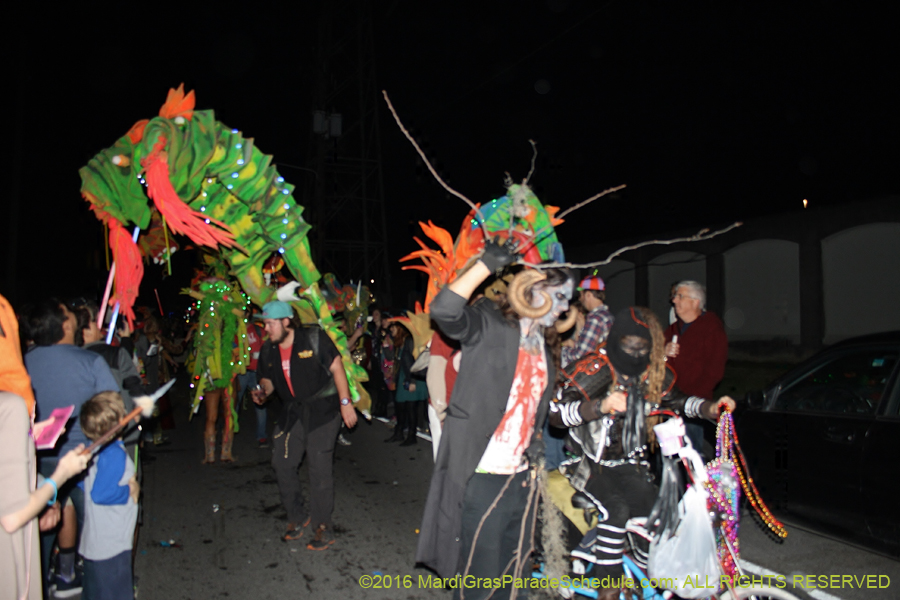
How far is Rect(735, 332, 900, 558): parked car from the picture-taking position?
407 cm

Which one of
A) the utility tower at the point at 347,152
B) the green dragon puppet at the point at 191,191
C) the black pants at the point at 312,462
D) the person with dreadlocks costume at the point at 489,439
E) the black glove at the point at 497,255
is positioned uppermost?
the utility tower at the point at 347,152

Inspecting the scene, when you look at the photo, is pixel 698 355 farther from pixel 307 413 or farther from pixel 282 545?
pixel 282 545

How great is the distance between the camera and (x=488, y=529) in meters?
2.79

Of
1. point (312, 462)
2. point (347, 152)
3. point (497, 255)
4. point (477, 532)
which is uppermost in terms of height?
point (347, 152)

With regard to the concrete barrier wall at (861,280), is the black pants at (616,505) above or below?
below

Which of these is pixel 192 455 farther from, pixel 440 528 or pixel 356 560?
pixel 440 528

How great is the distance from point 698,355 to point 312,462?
334 centimetres

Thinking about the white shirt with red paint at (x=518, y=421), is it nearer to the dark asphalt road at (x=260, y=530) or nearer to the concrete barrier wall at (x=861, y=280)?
the dark asphalt road at (x=260, y=530)

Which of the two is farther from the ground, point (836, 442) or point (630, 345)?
point (630, 345)

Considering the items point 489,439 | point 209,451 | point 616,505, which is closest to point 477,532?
point 489,439

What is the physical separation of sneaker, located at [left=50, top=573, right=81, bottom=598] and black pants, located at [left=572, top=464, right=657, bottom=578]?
332cm

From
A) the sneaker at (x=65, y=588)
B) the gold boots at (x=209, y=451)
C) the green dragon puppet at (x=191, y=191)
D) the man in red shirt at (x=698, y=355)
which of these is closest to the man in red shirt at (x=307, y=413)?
the green dragon puppet at (x=191, y=191)

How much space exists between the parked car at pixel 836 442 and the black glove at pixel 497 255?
2134 mm

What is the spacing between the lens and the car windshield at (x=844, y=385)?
4316 mm
